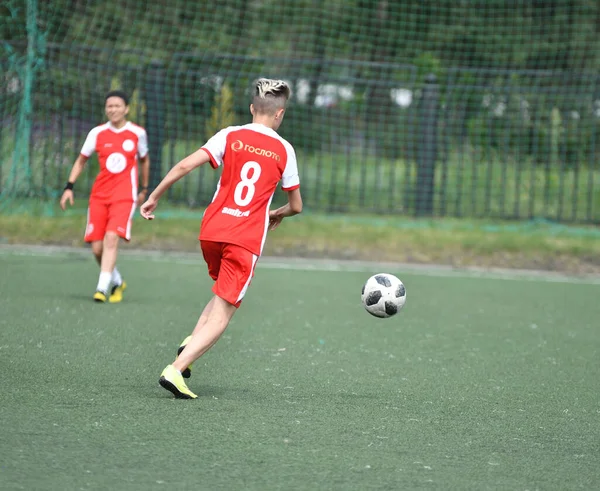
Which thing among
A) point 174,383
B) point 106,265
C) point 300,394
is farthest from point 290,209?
point 106,265

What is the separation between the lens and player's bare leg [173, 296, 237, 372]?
5.03 m

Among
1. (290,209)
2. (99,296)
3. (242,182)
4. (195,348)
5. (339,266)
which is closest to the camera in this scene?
(195,348)

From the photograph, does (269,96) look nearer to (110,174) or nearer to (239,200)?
(239,200)

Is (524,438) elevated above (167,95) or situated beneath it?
situated beneath

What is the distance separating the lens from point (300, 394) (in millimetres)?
5309

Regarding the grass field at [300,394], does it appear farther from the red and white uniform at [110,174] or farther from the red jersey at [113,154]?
the red jersey at [113,154]

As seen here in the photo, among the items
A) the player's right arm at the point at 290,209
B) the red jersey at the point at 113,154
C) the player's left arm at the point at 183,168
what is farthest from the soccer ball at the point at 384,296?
the red jersey at the point at 113,154

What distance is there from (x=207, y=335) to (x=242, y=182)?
816 mm

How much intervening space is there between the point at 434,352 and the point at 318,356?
86 centimetres

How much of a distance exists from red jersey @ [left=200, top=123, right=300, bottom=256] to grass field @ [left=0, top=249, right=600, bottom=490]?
0.86 metres

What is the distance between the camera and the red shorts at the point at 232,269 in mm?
5145

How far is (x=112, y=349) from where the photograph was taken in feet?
20.8

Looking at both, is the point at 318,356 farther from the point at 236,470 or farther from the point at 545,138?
the point at 545,138

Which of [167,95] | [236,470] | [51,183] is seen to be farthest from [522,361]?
[167,95]
